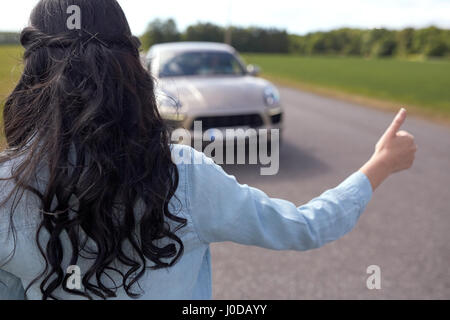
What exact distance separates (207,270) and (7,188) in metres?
0.53

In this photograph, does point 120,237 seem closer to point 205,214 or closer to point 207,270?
point 205,214

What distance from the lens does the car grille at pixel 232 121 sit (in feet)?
16.7

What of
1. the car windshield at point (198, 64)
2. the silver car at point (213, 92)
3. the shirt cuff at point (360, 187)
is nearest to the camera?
the shirt cuff at point (360, 187)

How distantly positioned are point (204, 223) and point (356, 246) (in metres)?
2.65

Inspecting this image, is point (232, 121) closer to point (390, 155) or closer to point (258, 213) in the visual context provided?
point (390, 155)

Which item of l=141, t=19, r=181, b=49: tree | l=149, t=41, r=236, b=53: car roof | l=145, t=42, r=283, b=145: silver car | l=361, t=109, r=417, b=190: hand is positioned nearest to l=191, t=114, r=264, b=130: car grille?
l=145, t=42, r=283, b=145: silver car

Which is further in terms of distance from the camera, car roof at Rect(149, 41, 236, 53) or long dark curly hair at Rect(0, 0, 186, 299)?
car roof at Rect(149, 41, 236, 53)

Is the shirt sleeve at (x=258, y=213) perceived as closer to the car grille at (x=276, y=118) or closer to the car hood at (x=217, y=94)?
the car hood at (x=217, y=94)

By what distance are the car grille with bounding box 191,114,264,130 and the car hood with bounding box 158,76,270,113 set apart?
10 centimetres

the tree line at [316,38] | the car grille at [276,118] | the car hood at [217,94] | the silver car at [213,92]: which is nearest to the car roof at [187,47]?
the silver car at [213,92]

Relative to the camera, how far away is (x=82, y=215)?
33.3 inches

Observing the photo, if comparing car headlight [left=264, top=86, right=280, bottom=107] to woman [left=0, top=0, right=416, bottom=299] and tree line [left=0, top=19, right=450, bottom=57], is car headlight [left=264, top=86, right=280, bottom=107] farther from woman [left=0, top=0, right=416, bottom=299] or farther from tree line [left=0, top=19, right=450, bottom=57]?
woman [left=0, top=0, right=416, bottom=299]

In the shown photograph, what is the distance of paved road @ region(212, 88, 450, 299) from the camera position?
2.71 meters
